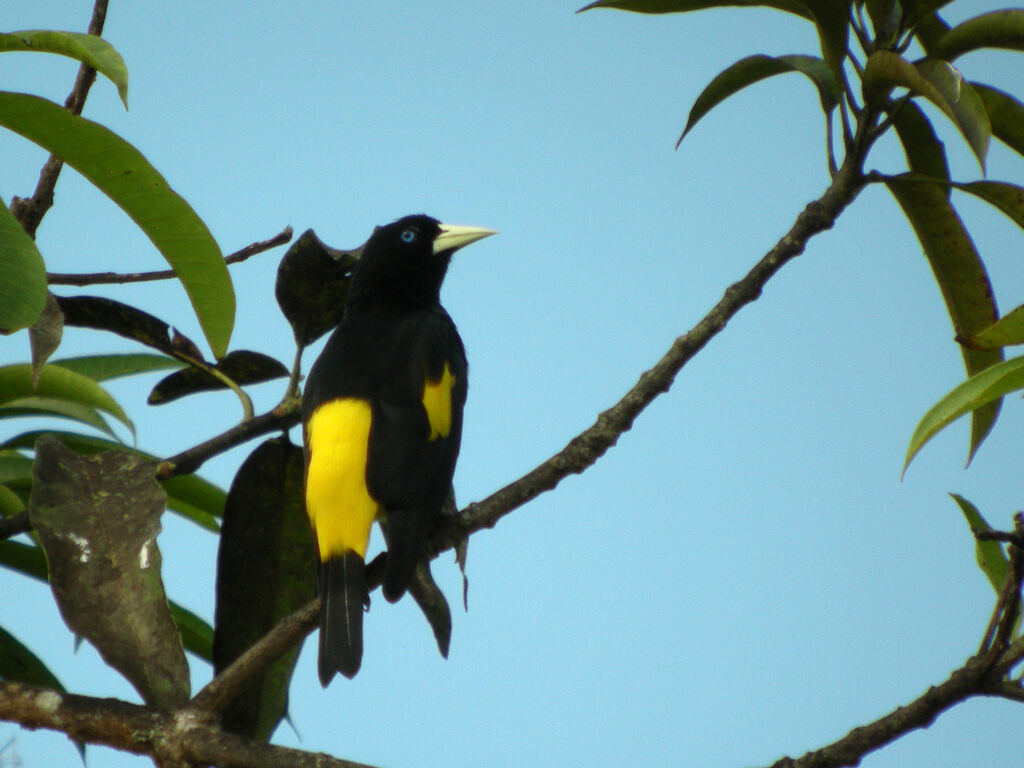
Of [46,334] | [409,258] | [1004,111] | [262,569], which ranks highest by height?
[409,258]

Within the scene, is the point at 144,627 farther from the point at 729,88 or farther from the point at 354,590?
the point at 729,88

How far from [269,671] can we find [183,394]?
91cm

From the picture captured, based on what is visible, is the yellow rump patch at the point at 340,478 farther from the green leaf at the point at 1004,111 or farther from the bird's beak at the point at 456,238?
the green leaf at the point at 1004,111

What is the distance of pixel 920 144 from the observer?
104 inches

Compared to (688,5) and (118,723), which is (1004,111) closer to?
(688,5)

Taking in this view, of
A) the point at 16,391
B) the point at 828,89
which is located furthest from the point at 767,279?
the point at 16,391

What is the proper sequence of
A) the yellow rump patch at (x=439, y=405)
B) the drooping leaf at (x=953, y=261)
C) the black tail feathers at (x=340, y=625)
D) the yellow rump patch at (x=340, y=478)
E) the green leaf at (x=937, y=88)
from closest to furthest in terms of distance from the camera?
the green leaf at (x=937, y=88)
the drooping leaf at (x=953, y=261)
the black tail feathers at (x=340, y=625)
the yellow rump patch at (x=340, y=478)
the yellow rump patch at (x=439, y=405)

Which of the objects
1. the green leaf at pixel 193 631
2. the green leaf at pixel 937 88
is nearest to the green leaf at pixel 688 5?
the green leaf at pixel 937 88

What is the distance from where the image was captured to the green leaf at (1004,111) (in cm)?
249

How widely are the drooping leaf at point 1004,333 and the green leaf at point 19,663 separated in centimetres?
238

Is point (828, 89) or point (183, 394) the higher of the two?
point (183, 394)

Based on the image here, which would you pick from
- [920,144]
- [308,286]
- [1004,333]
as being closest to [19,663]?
[308,286]

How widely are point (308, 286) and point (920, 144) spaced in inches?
64.1

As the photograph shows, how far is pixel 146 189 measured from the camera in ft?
8.69
